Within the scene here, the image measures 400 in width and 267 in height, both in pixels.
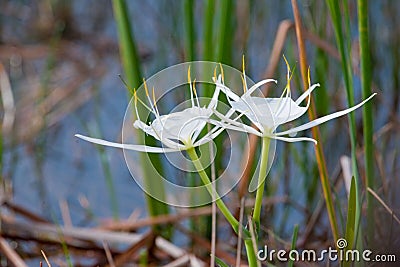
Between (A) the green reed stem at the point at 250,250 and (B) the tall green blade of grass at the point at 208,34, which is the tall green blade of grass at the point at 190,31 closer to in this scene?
(B) the tall green blade of grass at the point at 208,34

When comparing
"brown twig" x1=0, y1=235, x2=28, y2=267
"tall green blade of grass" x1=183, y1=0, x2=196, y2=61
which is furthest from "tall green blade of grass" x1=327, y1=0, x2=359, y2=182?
"brown twig" x1=0, y1=235, x2=28, y2=267

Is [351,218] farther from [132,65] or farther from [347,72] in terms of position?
[132,65]

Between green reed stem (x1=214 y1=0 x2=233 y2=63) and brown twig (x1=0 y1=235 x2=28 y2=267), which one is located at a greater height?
green reed stem (x1=214 y1=0 x2=233 y2=63)

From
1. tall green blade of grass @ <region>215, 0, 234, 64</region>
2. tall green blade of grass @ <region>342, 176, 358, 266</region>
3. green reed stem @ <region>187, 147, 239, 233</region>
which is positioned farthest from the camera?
tall green blade of grass @ <region>215, 0, 234, 64</region>

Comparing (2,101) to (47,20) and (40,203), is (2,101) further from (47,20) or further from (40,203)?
(47,20)

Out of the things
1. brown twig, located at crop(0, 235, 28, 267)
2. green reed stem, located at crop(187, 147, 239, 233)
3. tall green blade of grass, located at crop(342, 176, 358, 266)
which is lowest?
brown twig, located at crop(0, 235, 28, 267)

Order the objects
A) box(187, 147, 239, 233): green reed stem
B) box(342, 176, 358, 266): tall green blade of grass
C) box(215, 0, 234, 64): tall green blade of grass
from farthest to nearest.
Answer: box(215, 0, 234, 64): tall green blade of grass, box(342, 176, 358, 266): tall green blade of grass, box(187, 147, 239, 233): green reed stem

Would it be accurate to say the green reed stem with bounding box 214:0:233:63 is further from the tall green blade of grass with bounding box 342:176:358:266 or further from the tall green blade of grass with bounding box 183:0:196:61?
the tall green blade of grass with bounding box 342:176:358:266

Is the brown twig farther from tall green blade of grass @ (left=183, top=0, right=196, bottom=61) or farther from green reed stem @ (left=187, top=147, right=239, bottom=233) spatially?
green reed stem @ (left=187, top=147, right=239, bottom=233)

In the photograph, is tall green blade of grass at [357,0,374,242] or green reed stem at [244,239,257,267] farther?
tall green blade of grass at [357,0,374,242]

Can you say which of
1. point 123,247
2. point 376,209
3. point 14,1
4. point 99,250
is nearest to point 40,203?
point 123,247

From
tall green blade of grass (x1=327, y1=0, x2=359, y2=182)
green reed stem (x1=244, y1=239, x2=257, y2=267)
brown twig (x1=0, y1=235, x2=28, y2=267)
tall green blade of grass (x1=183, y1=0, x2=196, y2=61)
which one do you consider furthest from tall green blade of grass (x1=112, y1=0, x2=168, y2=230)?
green reed stem (x1=244, y1=239, x2=257, y2=267)
